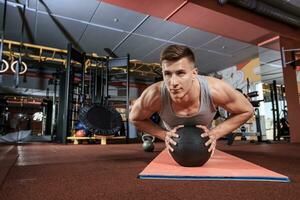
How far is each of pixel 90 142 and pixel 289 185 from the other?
3927 millimetres

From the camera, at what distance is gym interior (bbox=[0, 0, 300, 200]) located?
0.97 metres

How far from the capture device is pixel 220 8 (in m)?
3.48

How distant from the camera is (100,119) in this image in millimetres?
4078

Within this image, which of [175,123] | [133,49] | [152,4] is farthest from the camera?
[133,49]

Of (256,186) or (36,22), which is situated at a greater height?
(36,22)

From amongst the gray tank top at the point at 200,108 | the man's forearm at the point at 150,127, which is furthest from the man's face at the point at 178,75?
the man's forearm at the point at 150,127

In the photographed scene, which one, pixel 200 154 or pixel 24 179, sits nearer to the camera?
pixel 24 179

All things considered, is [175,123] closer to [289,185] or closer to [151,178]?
[151,178]

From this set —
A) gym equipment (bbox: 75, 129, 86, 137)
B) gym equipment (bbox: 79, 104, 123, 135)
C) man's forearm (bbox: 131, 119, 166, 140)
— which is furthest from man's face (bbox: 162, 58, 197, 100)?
gym equipment (bbox: 75, 129, 86, 137)

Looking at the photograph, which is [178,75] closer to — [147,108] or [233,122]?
[147,108]

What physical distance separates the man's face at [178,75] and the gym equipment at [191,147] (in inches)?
8.2

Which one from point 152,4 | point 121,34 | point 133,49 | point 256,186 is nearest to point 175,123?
point 256,186

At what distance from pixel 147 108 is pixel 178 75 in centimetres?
38

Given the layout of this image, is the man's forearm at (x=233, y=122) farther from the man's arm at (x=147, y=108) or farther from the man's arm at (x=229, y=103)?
the man's arm at (x=147, y=108)
